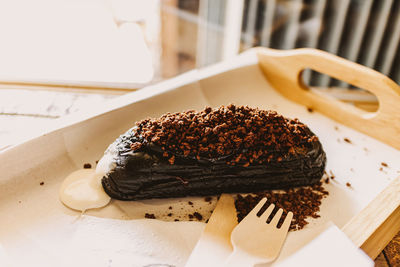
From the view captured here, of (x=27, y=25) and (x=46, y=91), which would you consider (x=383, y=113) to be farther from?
(x=27, y=25)

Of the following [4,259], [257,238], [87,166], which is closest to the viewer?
[4,259]

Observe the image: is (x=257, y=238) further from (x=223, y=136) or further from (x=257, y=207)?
(x=223, y=136)

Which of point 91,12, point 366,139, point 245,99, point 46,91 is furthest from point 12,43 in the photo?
point 366,139

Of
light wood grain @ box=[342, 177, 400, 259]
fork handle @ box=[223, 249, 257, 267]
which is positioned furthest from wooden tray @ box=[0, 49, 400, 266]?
fork handle @ box=[223, 249, 257, 267]

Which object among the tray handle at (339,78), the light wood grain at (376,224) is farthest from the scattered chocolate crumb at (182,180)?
the tray handle at (339,78)

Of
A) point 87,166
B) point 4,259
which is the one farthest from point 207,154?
point 4,259
